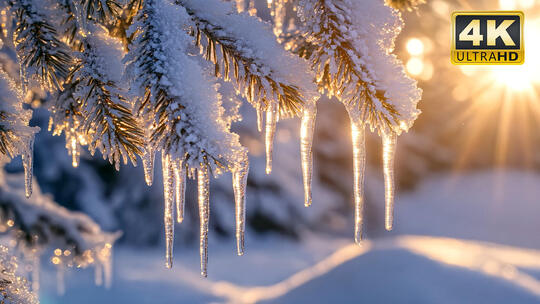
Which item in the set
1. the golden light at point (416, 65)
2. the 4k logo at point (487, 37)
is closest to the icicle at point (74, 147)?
the 4k logo at point (487, 37)

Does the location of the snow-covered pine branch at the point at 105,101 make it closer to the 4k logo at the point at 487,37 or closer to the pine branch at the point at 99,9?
the pine branch at the point at 99,9

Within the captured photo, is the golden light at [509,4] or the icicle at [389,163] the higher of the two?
the golden light at [509,4]

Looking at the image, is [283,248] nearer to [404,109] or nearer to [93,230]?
[93,230]

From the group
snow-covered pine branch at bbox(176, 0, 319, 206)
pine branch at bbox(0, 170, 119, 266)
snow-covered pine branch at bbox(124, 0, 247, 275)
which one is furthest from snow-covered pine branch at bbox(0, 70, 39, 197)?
pine branch at bbox(0, 170, 119, 266)

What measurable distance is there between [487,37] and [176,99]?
106 inches

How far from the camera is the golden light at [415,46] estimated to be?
12.2 metres

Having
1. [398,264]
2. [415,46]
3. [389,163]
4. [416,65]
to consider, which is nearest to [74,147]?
[389,163]

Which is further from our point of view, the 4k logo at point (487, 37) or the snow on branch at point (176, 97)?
the 4k logo at point (487, 37)

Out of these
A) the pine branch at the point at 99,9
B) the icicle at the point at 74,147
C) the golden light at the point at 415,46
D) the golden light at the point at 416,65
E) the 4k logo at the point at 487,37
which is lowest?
the icicle at the point at 74,147

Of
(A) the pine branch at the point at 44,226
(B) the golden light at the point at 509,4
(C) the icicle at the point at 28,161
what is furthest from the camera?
(B) the golden light at the point at 509,4

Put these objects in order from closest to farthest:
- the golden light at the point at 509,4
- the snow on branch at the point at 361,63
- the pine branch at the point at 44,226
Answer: the snow on branch at the point at 361,63 → the pine branch at the point at 44,226 → the golden light at the point at 509,4

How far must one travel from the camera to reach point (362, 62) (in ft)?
4.35

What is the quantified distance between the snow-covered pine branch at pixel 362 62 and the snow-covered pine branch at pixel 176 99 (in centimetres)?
37

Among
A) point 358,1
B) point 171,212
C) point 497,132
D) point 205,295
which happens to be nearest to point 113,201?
point 205,295
